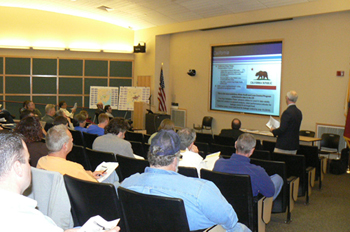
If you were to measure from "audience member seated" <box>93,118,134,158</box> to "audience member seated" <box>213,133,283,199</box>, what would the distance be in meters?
1.36

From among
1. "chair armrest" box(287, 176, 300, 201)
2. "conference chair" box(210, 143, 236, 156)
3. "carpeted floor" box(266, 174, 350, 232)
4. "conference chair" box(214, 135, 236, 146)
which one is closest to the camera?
"chair armrest" box(287, 176, 300, 201)

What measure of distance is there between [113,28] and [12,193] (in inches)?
486

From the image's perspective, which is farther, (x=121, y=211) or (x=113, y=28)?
(x=113, y=28)

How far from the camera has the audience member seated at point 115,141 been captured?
13.6ft

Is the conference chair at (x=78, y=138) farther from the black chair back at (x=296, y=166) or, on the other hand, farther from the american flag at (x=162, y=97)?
the american flag at (x=162, y=97)

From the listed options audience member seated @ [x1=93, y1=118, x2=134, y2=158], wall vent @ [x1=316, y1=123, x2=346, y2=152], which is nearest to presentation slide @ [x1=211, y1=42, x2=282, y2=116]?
wall vent @ [x1=316, y1=123, x2=346, y2=152]

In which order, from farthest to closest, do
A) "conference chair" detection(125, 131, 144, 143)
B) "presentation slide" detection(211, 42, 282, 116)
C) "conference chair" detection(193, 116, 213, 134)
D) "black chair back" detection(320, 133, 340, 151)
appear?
"conference chair" detection(193, 116, 213, 134)
"presentation slide" detection(211, 42, 282, 116)
"black chair back" detection(320, 133, 340, 151)
"conference chair" detection(125, 131, 144, 143)

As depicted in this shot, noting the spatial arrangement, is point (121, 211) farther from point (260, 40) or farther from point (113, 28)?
point (113, 28)

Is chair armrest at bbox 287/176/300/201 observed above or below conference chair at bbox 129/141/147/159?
below

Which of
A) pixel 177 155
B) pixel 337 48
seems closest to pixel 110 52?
pixel 337 48

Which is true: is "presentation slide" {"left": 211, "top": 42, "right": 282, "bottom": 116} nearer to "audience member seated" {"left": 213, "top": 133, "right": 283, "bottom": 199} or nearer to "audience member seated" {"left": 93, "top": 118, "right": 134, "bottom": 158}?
"audience member seated" {"left": 93, "top": 118, "right": 134, "bottom": 158}

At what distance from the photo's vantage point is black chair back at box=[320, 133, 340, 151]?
701 cm

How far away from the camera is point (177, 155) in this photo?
82.0 inches

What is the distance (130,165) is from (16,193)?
2.12 metres
